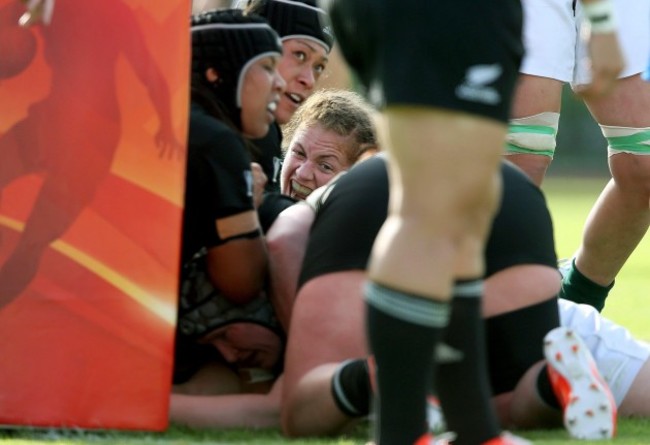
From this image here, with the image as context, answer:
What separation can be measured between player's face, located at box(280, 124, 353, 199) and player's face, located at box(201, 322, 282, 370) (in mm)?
819

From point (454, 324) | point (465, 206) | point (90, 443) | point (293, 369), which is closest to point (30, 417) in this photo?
point (90, 443)

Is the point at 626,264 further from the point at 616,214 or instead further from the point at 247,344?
the point at 247,344

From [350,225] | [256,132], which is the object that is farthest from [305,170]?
[350,225]

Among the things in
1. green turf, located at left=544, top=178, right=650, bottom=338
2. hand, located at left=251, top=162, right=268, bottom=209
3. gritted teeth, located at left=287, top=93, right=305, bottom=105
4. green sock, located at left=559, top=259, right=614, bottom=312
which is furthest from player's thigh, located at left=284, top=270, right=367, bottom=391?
green turf, located at left=544, top=178, right=650, bottom=338

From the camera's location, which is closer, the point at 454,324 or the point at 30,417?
the point at 454,324

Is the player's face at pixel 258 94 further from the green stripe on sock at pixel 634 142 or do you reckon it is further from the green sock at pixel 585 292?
the green sock at pixel 585 292

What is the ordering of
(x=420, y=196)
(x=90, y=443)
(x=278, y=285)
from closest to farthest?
(x=420, y=196)
(x=90, y=443)
(x=278, y=285)

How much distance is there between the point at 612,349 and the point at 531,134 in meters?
1.24

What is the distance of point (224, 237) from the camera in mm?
3492

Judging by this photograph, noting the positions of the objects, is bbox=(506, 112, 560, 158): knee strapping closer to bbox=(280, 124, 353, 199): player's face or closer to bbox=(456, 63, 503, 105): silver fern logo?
bbox=(280, 124, 353, 199): player's face

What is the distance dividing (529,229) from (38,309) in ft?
3.76

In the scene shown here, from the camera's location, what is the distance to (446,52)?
246cm

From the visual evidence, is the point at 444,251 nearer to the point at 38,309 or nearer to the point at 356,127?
the point at 38,309

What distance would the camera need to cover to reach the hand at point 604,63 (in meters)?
2.50
